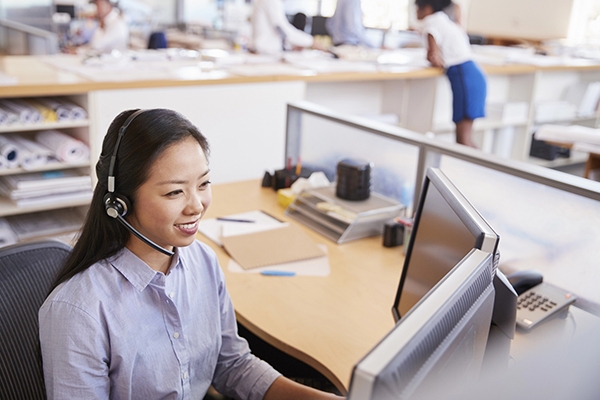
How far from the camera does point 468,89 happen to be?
3.69 metres

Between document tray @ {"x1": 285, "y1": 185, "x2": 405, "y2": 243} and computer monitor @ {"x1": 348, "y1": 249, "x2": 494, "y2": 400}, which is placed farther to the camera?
document tray @ {"x1": 285, "y1": 185, "x2": 405, "y2": 243}

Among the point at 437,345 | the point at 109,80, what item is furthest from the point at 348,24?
the point at 437,345

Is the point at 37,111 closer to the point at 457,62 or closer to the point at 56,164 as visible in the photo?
the point at 56,164

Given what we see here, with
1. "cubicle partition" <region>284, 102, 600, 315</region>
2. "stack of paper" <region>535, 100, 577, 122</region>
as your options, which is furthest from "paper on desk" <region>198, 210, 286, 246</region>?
"stack of paper" <region>535, 100, 577, 122</region>

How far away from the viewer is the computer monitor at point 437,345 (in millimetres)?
480

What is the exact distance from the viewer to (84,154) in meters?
2.66

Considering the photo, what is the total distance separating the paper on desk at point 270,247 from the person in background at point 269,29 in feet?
10.4

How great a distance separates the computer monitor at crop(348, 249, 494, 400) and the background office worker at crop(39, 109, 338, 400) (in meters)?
0.48

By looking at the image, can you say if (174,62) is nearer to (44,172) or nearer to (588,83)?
(44,172)

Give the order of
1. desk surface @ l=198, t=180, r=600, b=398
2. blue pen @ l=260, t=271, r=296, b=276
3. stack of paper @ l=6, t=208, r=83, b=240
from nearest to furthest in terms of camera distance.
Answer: desk surface @ l=198, t=180, r=600, b=398, blue pen @ l=260, t=271, r=296, b=276, stack of paper @ l=6, t=208, r=83, b=240

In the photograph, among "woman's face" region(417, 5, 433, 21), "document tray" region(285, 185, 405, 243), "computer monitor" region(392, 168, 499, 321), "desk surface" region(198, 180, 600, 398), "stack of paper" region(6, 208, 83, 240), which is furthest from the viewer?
"woman's face" region(417, 5, 433, 21)

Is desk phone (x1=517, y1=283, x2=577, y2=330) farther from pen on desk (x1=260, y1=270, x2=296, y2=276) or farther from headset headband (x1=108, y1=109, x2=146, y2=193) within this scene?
headset headband (x1=108, y1=109, x2=146, y2=193)

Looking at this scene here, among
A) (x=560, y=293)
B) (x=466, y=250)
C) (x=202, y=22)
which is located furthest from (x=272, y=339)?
(x=202, y=22)

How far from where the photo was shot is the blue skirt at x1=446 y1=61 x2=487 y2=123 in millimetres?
3672
